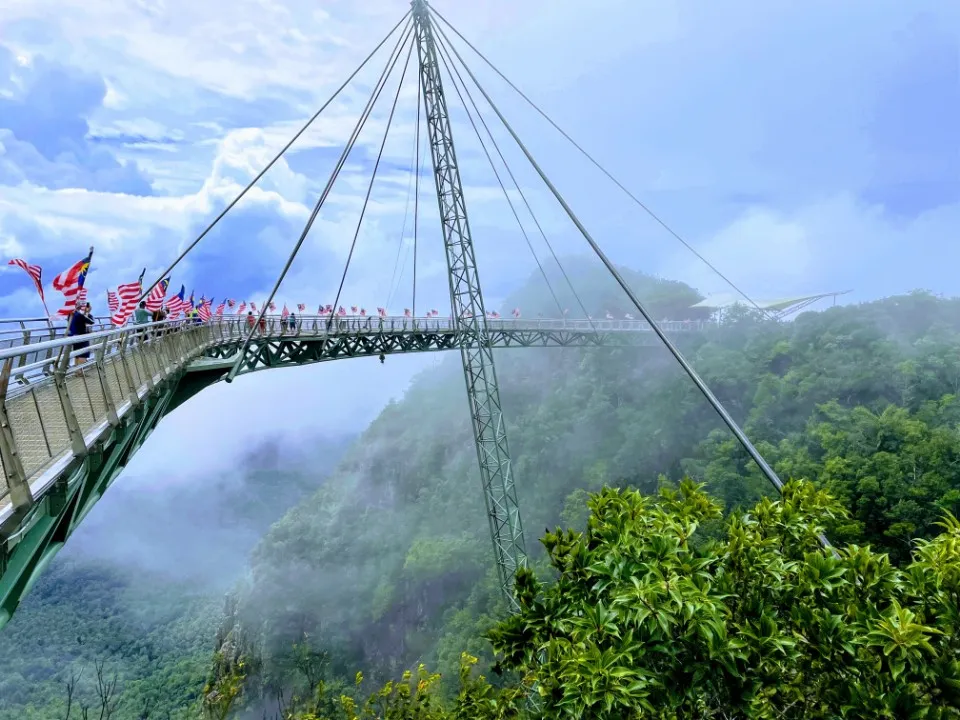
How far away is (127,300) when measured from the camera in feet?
33.8

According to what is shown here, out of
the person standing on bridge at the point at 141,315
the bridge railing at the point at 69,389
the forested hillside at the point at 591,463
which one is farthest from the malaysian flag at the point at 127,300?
the forested hillside at the point at 591,463

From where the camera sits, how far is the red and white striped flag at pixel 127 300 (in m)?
10.3

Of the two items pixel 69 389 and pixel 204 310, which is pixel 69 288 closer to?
pixel 69 389

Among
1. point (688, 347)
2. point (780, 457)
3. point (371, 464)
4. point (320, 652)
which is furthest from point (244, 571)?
point (780, 457)

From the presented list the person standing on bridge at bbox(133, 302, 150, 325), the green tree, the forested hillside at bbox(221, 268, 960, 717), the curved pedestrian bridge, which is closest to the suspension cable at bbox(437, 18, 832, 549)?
the green tree

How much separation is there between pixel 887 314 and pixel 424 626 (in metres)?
39.9

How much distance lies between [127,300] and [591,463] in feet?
128

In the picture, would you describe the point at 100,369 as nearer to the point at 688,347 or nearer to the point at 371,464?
the point at 688,347

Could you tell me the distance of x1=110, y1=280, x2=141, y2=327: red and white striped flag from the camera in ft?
33.7

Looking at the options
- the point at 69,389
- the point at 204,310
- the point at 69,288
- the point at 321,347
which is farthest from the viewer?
the point at 321,347

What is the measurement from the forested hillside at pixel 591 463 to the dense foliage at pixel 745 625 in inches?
651

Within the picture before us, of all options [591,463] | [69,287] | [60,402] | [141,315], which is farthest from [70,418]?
[591,463]

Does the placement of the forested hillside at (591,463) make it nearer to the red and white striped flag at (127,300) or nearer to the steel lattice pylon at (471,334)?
the steel lattice pylon at (471,334)

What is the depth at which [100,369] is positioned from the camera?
18.3ft
